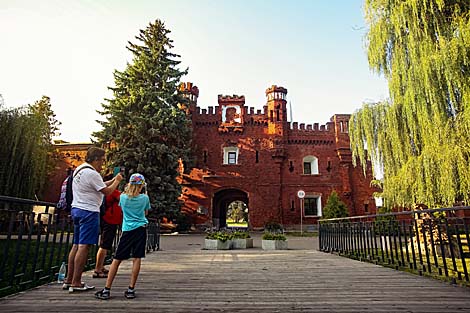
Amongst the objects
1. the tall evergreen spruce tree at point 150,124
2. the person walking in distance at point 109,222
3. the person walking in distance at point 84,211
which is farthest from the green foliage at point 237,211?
the person walking in distance at point 84,211

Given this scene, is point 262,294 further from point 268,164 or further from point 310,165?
point 310,165

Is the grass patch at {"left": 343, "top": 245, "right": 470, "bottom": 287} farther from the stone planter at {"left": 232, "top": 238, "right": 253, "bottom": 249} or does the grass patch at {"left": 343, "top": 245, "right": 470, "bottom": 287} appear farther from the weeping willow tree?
the stone planter at {"left": 232, "top": 238, "right": 253, "bottom": 249}

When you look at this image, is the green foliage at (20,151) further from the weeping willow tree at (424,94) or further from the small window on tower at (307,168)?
the small window on tower at (307,168)

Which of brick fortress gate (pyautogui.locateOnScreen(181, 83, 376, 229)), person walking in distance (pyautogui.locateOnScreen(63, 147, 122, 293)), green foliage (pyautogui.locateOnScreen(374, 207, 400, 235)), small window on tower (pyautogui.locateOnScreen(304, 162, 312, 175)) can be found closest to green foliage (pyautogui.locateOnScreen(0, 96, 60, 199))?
brick fortress gate (pyautogui.locateOnScreen(181, 83, 376, 229))

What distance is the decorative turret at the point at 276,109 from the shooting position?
24.4m

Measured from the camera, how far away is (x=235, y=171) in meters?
24.0

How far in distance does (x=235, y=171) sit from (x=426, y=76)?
55.2 feet

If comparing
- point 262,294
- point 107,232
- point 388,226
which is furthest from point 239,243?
point 262,294

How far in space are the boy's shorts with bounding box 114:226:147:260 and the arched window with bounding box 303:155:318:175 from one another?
22199mm

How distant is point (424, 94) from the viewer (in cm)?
851

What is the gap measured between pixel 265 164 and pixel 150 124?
31.7ft

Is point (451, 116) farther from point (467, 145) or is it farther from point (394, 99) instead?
point (394, 99)

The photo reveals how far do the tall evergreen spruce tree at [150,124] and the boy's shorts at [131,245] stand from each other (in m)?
14.0

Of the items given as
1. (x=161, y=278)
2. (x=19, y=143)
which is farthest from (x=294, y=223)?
(x=161, y=278)
